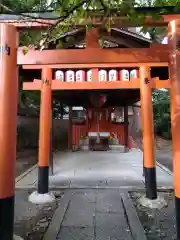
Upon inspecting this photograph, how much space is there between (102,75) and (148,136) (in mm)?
2034

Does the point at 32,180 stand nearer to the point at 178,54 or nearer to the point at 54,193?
the point at 54,193

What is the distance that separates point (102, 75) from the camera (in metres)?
6.29

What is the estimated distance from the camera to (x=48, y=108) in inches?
228

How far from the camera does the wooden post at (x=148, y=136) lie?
16.8 ft

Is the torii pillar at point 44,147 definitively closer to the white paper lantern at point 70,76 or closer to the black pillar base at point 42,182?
the black pillar base at point 42,182


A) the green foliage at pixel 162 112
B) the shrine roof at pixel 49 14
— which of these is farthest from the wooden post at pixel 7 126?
the green foliage at pixel 162 112

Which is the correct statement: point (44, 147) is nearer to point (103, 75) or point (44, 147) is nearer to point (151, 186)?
point (103, 75)

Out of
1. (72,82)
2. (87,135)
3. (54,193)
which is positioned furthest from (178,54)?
(87,135)

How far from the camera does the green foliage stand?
19906 millimetres

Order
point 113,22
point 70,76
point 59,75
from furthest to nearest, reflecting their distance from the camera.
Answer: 1. point 59,75
2. point 70,76
3. point 113,22

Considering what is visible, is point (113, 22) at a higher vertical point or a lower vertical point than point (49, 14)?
lower

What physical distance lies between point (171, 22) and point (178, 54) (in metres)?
0.44

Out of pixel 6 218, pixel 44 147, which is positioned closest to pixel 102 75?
pixel 44 147

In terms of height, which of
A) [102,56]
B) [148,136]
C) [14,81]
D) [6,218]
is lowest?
[6,218]
